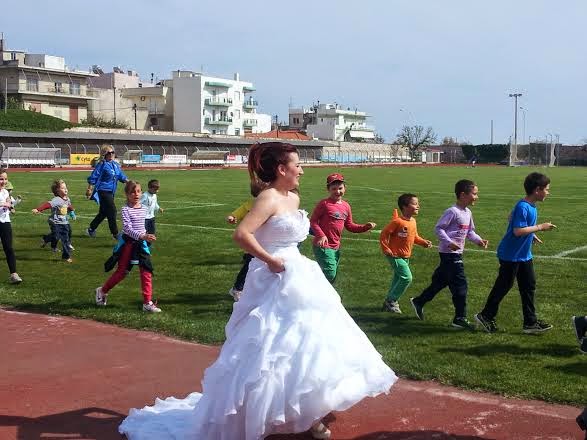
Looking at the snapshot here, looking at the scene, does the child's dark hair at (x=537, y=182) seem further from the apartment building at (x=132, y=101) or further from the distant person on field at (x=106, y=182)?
the apartment building at (x=132, y=101)

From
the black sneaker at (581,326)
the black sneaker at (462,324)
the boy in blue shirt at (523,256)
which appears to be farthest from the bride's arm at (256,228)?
the black sneaker at (462,324)

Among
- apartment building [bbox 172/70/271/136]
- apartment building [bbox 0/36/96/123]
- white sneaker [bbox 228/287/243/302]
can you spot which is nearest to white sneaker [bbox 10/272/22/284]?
white sneaker [bbox 228/287/243/302]

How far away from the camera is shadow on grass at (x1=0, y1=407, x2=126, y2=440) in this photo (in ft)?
15.8

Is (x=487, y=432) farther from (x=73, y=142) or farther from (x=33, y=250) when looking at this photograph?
(x=73, y=142)

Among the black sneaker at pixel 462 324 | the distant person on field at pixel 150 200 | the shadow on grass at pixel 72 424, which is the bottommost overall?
the shadow on grass at pixel 72 424

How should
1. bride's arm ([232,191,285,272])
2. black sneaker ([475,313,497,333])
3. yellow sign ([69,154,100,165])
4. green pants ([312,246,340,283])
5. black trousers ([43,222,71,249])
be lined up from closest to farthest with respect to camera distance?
bride's arm ([232,191,285,272]) < black sneaker ([475,313,497,333]) < green pants ([312,246,340,283]) < black trousers ([43,222,71,249]) < yellow sign ([69,154,100,165])

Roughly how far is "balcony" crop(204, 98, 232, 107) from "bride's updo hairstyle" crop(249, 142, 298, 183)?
11947cm

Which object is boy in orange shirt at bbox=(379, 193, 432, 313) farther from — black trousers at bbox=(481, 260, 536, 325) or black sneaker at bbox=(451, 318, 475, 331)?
black trousers at bbox=(481, 260, 536, 325)

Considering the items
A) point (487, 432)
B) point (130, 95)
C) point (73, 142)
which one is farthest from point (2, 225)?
point (130, 95)

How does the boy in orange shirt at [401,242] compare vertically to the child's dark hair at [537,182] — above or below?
below

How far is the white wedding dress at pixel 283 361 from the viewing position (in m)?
4.15

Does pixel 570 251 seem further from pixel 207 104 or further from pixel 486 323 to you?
pixel 207 104

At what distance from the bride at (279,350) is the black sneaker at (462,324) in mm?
3522

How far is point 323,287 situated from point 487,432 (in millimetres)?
1607
